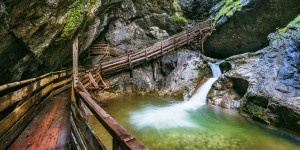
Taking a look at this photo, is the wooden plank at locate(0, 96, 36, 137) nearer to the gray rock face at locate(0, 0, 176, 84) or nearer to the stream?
the gray rock face at locate(0, 0, 176, 84)

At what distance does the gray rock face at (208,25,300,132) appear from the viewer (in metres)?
6.08

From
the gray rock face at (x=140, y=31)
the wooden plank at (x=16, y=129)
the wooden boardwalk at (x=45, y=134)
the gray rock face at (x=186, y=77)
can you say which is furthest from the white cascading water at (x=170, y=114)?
the gray rock face at (x=140, y=31)

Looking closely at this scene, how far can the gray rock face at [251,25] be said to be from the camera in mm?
11383

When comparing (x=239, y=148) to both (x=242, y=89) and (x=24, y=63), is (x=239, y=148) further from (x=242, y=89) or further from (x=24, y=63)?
(x=24, y=63)

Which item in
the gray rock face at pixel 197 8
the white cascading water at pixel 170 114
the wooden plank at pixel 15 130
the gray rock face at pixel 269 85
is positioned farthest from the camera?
the gray rock face at pixel 197 8

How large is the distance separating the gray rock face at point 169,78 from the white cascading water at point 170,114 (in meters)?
0.79

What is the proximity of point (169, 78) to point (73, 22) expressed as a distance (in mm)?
8742

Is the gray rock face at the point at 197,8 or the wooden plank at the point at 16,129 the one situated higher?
the gray rock face at the point at 197,8

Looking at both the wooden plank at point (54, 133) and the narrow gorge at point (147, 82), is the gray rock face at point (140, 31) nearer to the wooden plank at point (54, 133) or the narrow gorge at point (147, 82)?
the narrow gorge at point (147, 82)

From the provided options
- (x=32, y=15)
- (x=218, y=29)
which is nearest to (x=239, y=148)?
(x=32, y=15)

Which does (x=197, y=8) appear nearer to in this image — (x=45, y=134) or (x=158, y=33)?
(x=158, y=33)

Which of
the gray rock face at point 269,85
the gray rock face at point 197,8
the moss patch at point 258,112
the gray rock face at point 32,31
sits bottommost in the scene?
the moss patch at point 258,112

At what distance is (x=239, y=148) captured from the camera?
15.5 feet

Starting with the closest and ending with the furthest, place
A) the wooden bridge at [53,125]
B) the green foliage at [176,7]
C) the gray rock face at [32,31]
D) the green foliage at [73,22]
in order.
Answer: the wooden bridge at [53,125]
the gray rock face at [32,31]
the green foliage at [73,22]
the green foliage at [176,7]
